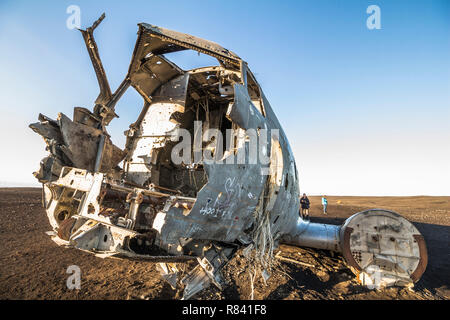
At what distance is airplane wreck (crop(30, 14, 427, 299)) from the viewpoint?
101 inches

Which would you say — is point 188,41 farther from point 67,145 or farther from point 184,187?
point 184,187

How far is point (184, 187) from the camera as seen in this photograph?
5.86m

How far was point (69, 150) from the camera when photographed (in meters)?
3.90

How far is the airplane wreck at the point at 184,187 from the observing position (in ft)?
8.40

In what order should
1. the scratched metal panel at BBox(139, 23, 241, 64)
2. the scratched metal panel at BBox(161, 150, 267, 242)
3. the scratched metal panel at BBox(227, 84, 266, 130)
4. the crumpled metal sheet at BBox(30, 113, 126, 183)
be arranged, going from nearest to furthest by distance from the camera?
the scratched metal panel at BBox(161, 150, 267, 242)
the scratched metal panel at BBox(227, 84, 266, 130)
the scratched metal panel at BBox(139, 23, 241, 64)
the crumpled metal sheet at BBox(30, 113, 126, 183)

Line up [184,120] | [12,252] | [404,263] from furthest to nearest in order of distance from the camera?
[12,252] → [184,120] → [404,263]

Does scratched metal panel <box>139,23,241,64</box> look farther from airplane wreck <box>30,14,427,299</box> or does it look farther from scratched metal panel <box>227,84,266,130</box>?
scratched metal panel <box>227,84,266,130</box>

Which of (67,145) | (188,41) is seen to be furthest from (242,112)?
(67,145)

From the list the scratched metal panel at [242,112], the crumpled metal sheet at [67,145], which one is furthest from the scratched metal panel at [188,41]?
the crumpled metal sheet at [67,145]

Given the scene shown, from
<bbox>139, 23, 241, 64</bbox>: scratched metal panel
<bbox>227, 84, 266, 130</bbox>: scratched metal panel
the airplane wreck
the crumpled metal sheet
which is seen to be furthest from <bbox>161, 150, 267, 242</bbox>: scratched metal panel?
the crumpled metal sheet

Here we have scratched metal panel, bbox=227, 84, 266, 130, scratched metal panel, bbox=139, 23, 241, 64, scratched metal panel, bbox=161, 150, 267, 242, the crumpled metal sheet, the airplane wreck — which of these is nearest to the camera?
scratched metal panel, bbox=161, 150, 267, 242
